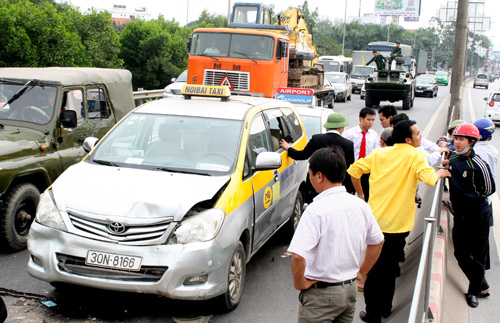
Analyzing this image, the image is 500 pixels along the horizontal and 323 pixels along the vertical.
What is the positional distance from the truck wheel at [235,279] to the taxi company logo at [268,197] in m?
0.81

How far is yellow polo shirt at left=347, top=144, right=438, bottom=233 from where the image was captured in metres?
4.52

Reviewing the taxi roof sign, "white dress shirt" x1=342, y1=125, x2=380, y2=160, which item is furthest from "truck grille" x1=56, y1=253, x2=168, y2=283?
"white dress shirt" x1=342, y1=125, x2=380, y2=160

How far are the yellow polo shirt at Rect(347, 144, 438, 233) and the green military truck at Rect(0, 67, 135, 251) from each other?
3910 mm

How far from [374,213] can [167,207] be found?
69.7 inches

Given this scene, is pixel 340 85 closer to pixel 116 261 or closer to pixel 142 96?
pixel 142 96

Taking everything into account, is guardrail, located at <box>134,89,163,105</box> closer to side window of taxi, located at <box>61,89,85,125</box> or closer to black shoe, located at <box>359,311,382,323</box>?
side window of taxi, located at <box>61,89,85,125</box>

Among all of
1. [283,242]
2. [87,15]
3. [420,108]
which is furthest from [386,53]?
[283,242]

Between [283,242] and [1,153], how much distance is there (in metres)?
3.51

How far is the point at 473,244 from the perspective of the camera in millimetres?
5457

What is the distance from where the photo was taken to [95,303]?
4.76 meters

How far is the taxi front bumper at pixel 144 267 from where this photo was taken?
4184 millimetres

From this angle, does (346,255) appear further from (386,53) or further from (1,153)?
(386,53)

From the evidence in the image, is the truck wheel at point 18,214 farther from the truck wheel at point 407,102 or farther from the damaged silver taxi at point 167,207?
the truck wheel at point 407,102

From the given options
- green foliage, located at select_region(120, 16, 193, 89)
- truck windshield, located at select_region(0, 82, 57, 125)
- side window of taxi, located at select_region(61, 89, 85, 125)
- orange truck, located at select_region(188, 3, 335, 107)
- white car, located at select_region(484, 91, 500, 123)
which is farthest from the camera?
green foliage, located at select_region(120, 16, 193, 89)
